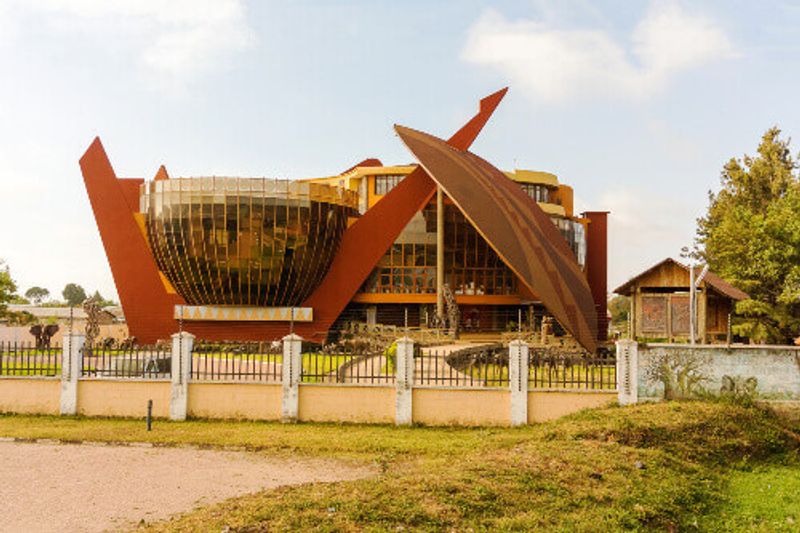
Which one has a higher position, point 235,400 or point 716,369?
point 716,369

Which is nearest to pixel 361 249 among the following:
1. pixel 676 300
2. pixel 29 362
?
pixel 676 300

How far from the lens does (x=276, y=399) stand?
20.2 meters

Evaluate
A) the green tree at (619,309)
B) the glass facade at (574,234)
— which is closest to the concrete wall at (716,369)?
the glass facade at (574,234)

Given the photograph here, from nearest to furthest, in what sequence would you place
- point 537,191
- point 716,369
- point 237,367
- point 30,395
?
1. point 716,369
2. point 30,395
3. point 237,367
4. point 537,191

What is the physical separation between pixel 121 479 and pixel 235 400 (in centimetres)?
638

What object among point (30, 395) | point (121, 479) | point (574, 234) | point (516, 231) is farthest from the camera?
point (574, 234)

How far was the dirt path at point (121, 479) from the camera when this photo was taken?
38.4 ft

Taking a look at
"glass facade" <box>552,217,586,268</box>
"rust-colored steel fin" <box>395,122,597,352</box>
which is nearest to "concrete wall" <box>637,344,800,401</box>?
"rust-colored steel fin" <box>395,122,597,352</box>

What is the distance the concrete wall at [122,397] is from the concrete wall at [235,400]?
82 centimetres

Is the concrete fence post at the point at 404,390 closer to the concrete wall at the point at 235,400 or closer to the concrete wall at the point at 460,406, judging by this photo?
the concrete wall at the point at 460,406

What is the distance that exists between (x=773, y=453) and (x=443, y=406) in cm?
780

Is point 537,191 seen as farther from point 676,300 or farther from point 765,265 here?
point 676,300

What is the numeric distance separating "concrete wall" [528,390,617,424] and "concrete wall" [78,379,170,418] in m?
9.78

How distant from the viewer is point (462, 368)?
95.3ft
